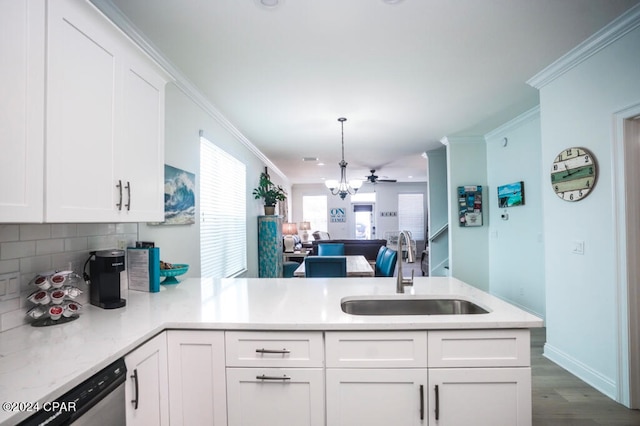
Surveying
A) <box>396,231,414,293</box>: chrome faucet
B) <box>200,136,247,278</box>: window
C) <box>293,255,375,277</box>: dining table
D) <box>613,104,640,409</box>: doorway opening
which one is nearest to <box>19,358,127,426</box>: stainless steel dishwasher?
<box>396,231,414,293</box>: chrome faucet

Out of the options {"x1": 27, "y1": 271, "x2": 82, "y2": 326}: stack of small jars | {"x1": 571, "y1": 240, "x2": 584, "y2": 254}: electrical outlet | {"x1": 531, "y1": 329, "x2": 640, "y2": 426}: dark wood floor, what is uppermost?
{"x1": 571, "y1": 240, "x2": 584, "y2": 254}: electrical outlet

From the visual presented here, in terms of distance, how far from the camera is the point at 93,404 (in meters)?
0.91

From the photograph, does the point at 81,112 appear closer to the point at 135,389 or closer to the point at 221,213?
the point at 135,389

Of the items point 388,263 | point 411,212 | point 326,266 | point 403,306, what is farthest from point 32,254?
point 411,212

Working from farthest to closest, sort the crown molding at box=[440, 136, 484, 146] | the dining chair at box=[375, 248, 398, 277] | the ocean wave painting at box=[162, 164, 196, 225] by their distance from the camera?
the crown molding at box=[440, 136, 484, 146] → the dining chair at box=[375, 248, 398, 277] → the ocean wave painting at box=[162, 164, 196, 225]

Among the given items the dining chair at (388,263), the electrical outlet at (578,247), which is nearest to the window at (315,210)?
the dining chair at (388,263)

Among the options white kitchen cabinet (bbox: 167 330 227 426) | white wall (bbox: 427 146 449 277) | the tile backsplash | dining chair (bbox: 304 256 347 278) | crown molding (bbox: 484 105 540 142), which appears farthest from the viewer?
white wall (bbox: 427 146 449 277)

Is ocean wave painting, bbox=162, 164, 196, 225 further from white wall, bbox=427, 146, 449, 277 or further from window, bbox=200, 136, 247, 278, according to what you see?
white wall, bbox=427, 146, 449, 277

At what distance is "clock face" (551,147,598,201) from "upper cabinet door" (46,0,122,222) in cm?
311

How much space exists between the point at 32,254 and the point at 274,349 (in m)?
1.15

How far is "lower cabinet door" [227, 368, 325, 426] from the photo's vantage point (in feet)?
4.20

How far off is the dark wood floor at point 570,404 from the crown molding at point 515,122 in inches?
109

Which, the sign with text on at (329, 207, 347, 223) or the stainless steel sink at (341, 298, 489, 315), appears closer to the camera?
the stainless steel sink at (341, 298, 489, 315)

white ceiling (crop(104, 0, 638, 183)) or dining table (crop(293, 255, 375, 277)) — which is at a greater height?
white ceiling (crop(104, 0, 638, 183))
